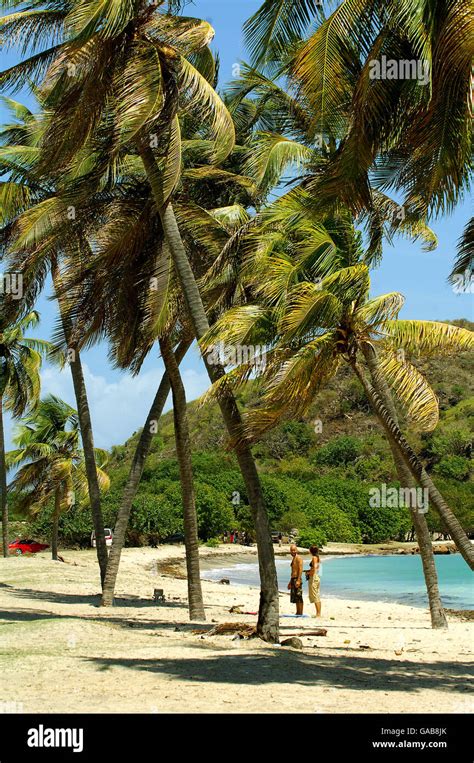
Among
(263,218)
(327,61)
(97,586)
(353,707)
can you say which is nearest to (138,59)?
(263,218)

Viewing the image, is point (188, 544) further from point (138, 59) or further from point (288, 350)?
point (138, 59)

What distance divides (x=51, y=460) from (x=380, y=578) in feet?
67.6

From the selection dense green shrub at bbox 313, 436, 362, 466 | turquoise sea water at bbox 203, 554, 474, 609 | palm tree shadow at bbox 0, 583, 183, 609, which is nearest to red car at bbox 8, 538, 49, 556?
turquoise sea water at bbox 203, 554, 474, 609

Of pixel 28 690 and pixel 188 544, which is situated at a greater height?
pixel 188 544

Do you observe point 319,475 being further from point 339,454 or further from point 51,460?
point 51,460

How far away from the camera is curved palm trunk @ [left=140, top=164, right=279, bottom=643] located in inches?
536

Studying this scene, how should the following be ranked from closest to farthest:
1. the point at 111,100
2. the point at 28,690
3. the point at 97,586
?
the point at 28,690 → the point at 111,100 → the point at 97,586

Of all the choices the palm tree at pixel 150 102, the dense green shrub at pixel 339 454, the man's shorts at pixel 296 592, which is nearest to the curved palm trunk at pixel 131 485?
the man's shorts at pixel 296 592

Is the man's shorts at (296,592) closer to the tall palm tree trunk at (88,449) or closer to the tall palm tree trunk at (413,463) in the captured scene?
the tall palm tree trunk at (88,449)

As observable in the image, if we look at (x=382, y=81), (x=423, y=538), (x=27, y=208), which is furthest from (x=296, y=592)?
(x=382, y=81)

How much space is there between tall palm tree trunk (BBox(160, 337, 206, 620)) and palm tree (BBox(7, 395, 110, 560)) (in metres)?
17.8

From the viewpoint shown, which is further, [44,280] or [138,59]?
[44,280]

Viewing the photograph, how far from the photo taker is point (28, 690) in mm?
8703

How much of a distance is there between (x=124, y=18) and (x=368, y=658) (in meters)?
9.77
